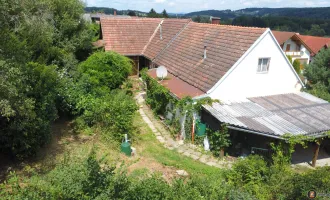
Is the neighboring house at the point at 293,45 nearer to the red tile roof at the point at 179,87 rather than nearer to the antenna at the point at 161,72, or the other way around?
the red tile roof at the point at 179,87

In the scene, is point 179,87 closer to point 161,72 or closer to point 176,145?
point 161,72

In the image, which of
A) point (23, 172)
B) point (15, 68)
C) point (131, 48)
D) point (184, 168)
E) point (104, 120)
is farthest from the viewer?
point (131, 48)

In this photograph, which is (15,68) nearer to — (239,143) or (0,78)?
(0,78)

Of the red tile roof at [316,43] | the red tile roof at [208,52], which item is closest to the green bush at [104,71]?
the red tile roof at [208,52]

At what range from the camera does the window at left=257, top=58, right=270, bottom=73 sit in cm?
1546

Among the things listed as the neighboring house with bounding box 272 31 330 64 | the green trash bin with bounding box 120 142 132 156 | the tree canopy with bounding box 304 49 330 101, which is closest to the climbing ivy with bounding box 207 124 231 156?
the green trash bin with bounding box 120 142 132 156

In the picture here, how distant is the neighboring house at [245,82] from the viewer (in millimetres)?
12531

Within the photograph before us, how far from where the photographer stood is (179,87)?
1577 cm

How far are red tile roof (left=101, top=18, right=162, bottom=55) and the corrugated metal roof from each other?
13.4m

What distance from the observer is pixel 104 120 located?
1402 cm

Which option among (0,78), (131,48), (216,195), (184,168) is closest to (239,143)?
(184,168)

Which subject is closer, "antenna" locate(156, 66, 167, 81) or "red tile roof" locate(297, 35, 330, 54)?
"antenna" locate(156, 66, 167, 81)

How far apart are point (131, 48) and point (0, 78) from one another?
18.1 m

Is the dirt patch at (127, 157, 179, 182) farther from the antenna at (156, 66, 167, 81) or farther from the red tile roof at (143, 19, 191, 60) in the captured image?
the red tile roof at (143, 19, 191, 60)
